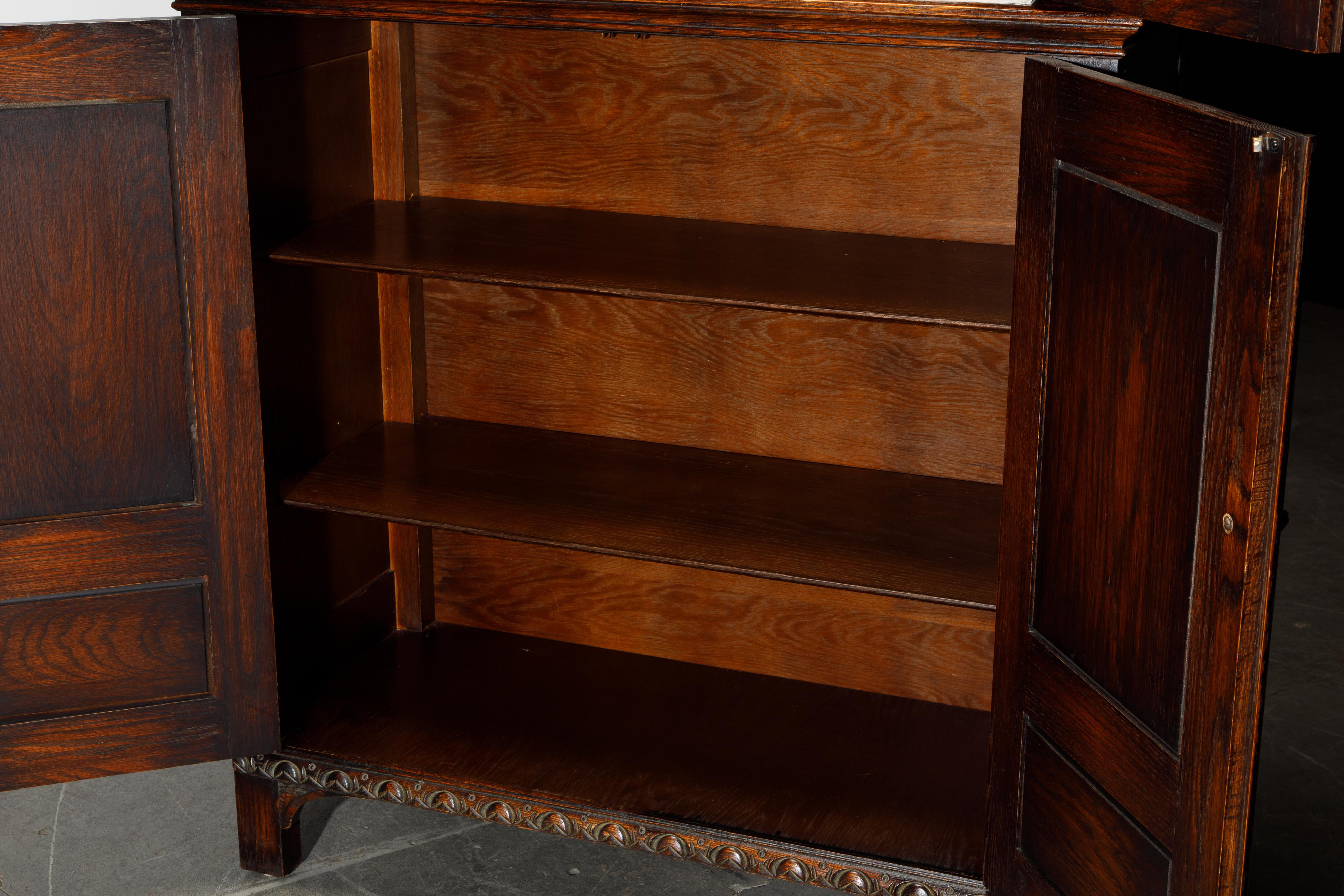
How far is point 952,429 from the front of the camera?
7.69 feet

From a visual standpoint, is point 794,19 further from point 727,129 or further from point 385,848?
point 385,848

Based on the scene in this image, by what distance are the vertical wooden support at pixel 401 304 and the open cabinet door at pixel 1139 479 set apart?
1.19 metres

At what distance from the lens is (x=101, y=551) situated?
85.1 inches

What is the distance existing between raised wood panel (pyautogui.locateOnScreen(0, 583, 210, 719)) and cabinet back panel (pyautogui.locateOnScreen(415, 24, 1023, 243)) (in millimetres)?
901

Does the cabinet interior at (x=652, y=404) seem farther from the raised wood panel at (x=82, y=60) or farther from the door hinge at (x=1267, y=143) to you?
the door hinge at (x=1267, y=143)

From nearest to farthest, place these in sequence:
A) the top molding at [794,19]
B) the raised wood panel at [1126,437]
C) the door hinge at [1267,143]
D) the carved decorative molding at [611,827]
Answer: the door hinge at [1267,143] < the raised wood panel at [1126,437] < the top molding at [794,19] < the carved decorative molding at [611,827]

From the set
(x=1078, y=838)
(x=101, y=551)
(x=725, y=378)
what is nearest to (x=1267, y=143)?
(x=1078, y=838)

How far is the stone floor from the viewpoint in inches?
96.4

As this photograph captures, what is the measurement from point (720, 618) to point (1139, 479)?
1.15 m

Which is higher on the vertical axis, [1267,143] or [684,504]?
[1267,143]

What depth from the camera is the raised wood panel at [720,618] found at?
2.51 meters

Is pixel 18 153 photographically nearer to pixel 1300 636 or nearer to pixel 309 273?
Answer: pixel 309 273

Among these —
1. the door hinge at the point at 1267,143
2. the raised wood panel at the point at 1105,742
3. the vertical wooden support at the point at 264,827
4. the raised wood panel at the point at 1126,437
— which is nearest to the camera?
the door hinge at the point at 1267,143

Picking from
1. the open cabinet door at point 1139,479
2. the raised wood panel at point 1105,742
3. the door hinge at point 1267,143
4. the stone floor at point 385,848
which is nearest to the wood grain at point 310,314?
the stone floor at point 385,848
